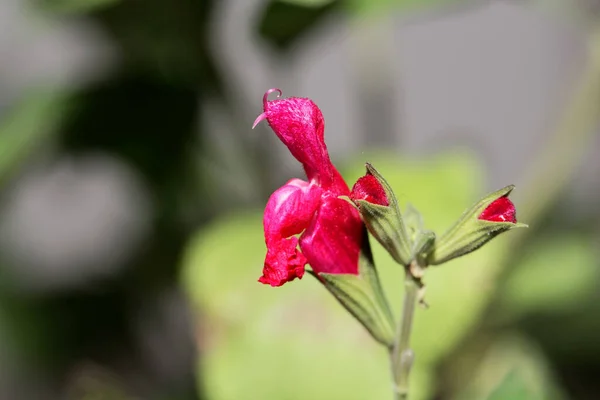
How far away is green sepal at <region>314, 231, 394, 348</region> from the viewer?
0.38m

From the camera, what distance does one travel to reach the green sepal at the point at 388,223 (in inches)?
13.1

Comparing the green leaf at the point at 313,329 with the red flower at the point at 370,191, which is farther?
the green leaf at the point at 313,329

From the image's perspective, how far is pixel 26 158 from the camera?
0.81 meters

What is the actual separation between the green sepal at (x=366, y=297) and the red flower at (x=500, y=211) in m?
0.07

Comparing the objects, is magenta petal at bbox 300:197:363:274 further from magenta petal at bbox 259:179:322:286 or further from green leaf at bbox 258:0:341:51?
green leaf at bbox 258:0:341:51

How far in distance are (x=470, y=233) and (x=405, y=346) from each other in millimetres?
74

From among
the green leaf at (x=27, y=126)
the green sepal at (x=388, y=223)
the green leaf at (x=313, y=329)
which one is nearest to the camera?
the green sepal at (x=388, y=223)

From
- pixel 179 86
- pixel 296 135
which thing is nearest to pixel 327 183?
pixel 296 135

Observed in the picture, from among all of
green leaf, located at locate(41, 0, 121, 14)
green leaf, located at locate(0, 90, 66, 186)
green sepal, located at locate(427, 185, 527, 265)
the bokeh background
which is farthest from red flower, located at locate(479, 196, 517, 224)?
green leaf, located at locate(0, 90, 66, 186)

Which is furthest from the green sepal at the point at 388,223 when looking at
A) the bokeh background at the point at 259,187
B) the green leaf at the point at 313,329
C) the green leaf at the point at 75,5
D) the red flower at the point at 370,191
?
the green leaf at the point at 75,5

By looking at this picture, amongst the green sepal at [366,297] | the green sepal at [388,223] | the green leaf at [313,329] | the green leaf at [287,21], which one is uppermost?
the green leaf at [287,21]

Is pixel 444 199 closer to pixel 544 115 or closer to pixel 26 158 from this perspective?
pixel 26 158

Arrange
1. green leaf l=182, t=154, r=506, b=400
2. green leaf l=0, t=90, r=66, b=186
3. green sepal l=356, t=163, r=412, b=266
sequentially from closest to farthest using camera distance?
→ green sepal l=356, t=163, r=412, b=266 < green leaf l=182, t=154, r=506, b=400 < green leaf l=0, t=90, r=66, b=186

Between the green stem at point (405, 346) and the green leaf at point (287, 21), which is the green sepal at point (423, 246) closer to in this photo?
the green stem at point (405, 346)
